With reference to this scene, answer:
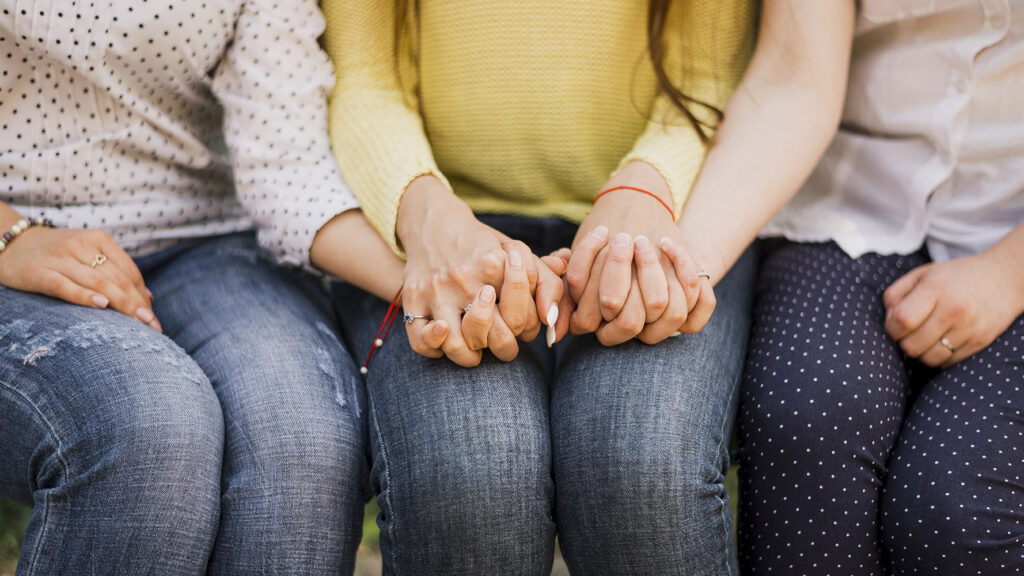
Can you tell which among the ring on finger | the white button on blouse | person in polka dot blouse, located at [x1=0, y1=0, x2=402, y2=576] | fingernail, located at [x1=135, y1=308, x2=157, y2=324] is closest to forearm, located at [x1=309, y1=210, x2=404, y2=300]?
person in polka dot blouse, located at [x1=0, y1=0, x2=402, y2=576]

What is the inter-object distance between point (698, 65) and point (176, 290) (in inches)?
31.1

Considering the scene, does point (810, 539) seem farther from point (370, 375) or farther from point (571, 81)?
point (571, 81)

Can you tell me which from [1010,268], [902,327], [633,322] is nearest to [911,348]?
[902,327]

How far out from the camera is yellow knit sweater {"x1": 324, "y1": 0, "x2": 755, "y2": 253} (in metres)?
1.10

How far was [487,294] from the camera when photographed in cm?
87

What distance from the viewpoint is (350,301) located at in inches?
47.3

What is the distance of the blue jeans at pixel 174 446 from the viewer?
2.73 feet

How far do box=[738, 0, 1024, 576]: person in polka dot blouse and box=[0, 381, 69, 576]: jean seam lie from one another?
0.75 meters

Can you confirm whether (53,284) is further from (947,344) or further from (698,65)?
(947,344)

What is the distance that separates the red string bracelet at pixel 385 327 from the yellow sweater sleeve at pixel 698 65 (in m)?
0.35

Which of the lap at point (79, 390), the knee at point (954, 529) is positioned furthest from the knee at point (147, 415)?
the knee at point (954, 529)

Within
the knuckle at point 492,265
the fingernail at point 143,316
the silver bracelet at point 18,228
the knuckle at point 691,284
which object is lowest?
the fingernail at point 143,316

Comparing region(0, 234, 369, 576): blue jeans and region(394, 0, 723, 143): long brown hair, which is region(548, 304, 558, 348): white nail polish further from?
region(394, 0, 723, 143): long brown hair

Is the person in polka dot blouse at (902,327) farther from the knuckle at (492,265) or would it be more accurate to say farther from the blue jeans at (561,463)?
the knuckle at (492,265)
